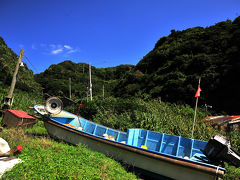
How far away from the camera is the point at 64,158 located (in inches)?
202

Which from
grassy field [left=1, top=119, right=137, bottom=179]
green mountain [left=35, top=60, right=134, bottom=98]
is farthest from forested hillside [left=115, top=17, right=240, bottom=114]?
grassy field [left=1, top=119, right=137, bottom=179]

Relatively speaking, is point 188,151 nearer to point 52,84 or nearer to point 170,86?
point 170,86

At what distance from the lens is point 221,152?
484cm

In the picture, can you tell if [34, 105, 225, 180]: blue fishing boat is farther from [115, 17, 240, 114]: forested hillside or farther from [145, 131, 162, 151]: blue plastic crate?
[115, 17, 240, 114]: forested hillside

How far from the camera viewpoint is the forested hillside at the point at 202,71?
18.9m

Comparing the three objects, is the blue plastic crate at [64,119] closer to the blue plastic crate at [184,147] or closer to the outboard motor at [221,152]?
the blue plastic crate at [184,147]

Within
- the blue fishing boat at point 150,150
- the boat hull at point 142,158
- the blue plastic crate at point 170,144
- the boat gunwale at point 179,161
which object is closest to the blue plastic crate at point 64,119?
the blue fishing boat at point 150,150

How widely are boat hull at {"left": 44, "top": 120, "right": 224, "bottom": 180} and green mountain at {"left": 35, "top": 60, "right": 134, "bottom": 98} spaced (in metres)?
24.7

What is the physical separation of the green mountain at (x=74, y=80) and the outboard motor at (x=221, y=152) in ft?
92.5

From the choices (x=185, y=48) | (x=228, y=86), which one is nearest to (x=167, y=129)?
(x=228, y=86)

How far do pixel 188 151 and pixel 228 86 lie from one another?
49.7ft

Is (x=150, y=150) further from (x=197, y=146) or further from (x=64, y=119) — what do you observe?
(x=64, y=119)

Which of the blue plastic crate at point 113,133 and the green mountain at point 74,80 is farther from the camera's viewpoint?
the green mountain at point 74,80

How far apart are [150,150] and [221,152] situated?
195 cm
